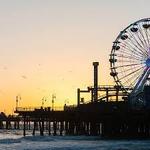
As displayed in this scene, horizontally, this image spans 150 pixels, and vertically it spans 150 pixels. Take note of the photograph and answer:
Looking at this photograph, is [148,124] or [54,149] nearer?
[54,149]

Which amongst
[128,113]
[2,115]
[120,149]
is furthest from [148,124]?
[2,115]

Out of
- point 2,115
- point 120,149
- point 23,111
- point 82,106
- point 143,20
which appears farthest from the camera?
point 2,115

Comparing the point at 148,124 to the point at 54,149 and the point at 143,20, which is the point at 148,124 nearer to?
the point at 143,20

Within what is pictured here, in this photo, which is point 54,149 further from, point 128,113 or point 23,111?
point 23,111

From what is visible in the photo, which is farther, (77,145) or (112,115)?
(112,115)

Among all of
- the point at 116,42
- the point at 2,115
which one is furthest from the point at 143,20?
the point at 2,115

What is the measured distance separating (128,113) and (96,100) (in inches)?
589

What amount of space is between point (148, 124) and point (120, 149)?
31.0m

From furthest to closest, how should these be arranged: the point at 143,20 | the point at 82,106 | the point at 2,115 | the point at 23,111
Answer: the point at 2,115
the point at 23,111
the point at 82,106
the point at 143,20

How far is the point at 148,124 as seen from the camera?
9625cm

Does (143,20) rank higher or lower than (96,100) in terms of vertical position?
higher

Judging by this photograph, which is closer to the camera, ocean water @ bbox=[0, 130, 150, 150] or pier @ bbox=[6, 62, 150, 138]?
ocean water @ bbox=[0, 130, 150, 150]

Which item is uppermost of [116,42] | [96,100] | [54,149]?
[116,42]

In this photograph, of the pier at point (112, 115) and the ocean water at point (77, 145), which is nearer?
the ocean water at point (77, 145)
